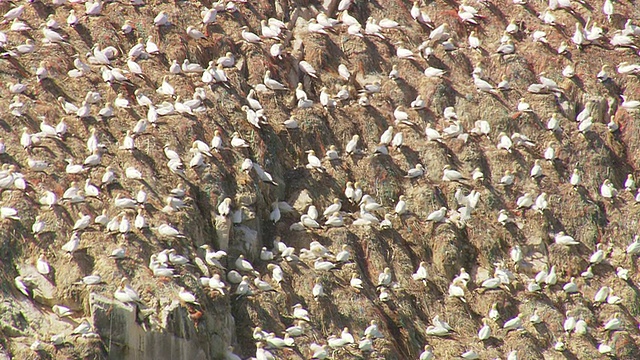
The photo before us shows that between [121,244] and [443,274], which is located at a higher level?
[121,244]

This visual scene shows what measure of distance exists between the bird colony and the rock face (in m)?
0.20

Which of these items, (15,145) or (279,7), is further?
(279,7)

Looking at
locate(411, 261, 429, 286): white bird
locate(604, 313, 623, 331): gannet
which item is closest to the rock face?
locate(411, 261, 429, 286): white bird

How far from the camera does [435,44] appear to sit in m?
39.3

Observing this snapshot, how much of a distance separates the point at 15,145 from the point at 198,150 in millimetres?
4555

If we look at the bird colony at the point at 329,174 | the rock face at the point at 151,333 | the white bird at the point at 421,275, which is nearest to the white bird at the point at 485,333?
the bird colony at the point at 329,174

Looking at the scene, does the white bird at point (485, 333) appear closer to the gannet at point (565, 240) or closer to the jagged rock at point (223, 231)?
the gannet at point (565, 240)

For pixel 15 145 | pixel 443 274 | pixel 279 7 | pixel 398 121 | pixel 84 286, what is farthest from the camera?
pixel 279 7

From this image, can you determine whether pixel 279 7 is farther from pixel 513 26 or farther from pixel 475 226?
pixel 475 226

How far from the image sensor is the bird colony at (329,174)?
30.8 meters

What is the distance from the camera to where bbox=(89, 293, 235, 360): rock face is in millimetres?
28609

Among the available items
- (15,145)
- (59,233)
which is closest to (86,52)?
(15,145)

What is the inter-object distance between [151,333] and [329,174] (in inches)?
333

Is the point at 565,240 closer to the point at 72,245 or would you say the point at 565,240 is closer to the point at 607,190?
the point at 607,190
